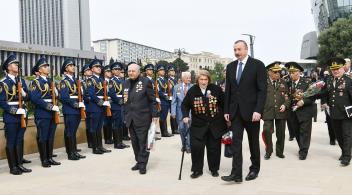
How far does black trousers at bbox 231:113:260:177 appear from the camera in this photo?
6.01 m

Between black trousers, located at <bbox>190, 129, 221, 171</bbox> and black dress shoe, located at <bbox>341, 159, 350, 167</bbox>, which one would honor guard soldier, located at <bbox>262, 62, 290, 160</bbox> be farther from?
black trousers, located at <bbox>190, 129, 221, 171</bbox>

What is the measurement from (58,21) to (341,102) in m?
139

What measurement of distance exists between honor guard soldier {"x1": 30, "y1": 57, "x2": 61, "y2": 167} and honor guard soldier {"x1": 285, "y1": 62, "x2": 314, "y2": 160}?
4.43m

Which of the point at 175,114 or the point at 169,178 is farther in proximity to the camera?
the point at 175,114

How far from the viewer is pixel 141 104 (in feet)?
23.5

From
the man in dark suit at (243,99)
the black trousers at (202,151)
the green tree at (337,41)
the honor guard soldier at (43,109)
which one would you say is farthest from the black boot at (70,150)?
the green tree at (337,41)

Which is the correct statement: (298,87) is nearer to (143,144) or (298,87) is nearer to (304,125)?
(304,125)

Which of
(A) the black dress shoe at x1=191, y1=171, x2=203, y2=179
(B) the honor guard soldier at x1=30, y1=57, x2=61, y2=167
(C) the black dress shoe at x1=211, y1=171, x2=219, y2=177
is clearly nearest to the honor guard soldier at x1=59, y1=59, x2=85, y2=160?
(B) the honor guard soldier at x1=30, y1=57, x2=61, y2=167

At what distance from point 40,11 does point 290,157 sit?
144 meters

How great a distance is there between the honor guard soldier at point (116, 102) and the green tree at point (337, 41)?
4563 centimetres

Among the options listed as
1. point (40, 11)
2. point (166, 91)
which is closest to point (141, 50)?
point (40, 11)

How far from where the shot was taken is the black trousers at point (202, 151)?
6.54 m

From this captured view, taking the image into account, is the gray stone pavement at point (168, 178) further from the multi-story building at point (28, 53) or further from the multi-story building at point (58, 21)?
the multi-story building at point (58, 21)

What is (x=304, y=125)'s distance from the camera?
7973mm
